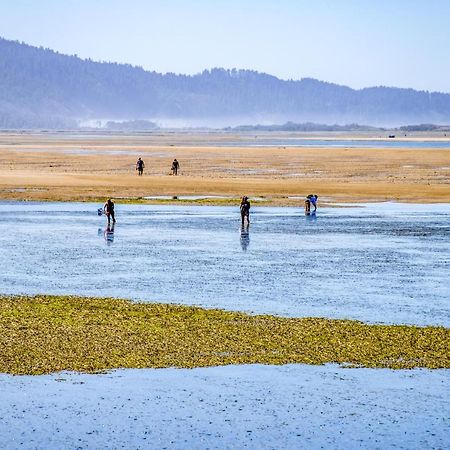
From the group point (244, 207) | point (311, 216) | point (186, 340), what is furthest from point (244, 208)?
point (186, 340)

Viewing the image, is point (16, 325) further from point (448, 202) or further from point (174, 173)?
point (174, 173)

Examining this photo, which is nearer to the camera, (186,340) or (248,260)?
(186,340)

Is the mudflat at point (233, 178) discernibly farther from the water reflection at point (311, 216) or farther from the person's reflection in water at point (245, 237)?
the person's reflection in water at point (245, 237)

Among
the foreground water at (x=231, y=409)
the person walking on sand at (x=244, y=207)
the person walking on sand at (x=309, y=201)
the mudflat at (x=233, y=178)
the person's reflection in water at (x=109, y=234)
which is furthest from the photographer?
the mudflat at (x=233, y=178)

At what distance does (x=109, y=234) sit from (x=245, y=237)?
19.7 feet

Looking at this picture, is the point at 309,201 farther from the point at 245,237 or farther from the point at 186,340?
the point at 186,340

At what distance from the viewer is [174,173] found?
306 ft

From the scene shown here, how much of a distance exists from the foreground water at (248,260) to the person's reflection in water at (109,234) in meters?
0.04

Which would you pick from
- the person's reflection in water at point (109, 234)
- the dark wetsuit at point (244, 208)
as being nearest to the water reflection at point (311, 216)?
the dark wetsuit at point (244, 208)

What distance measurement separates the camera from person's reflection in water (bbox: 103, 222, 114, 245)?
4453 cm

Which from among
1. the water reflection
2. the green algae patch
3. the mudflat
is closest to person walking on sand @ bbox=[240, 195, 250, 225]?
the water reflection

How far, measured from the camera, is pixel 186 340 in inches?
965

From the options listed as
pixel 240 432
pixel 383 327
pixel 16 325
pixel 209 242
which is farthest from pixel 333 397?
pixel 209 242

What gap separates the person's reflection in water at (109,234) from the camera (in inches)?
1753
